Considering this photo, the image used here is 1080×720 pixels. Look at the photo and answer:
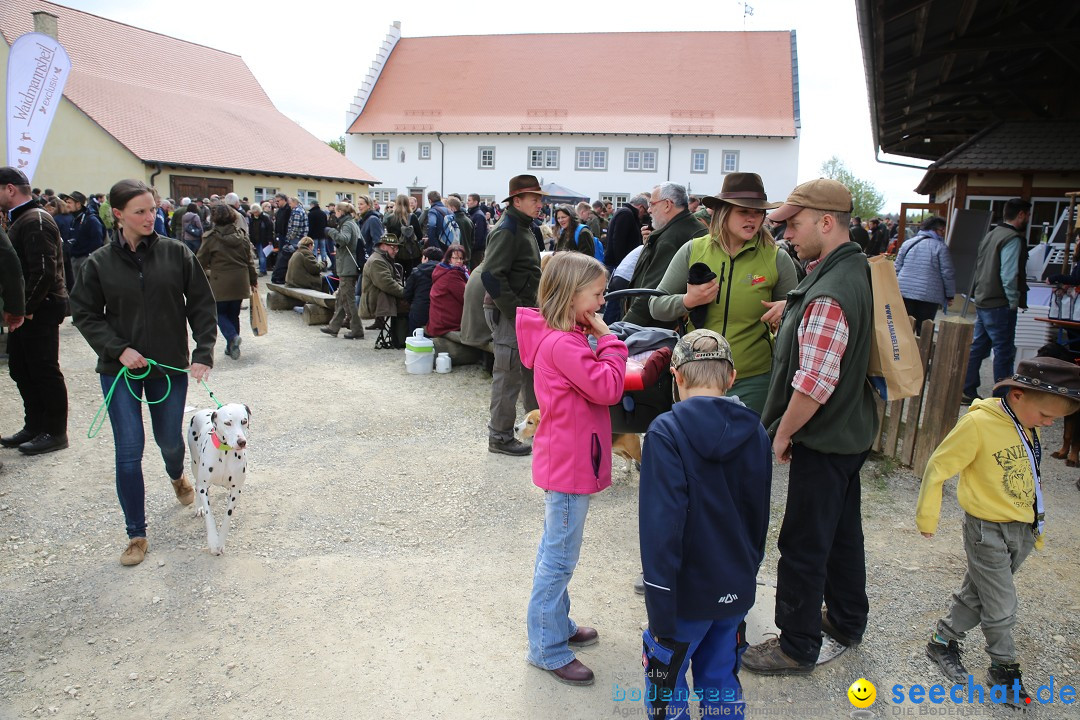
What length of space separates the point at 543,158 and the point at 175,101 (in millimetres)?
19036

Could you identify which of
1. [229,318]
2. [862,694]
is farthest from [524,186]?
[229,318]

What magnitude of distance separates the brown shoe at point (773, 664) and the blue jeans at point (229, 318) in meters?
7.62

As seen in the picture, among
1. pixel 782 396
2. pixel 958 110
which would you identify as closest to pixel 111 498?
pixel 782 396

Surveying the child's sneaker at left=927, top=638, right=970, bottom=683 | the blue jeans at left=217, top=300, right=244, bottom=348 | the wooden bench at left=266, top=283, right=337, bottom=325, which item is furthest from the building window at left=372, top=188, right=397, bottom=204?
the child's sneaker at left=927, top=638, right=970, bottom=683

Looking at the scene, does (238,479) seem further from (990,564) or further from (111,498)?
(990,564)

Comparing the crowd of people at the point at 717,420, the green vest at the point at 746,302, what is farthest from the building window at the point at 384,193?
the green vest at the point at 746,302

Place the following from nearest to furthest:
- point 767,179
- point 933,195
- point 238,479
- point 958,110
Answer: point 238,479 < point 958,110 < point 933,195 < point 767,179

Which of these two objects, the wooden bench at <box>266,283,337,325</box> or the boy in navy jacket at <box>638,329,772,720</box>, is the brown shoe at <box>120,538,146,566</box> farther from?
the wooden bench at <box>266,283,337,325</box>

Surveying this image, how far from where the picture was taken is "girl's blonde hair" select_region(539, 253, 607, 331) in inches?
108

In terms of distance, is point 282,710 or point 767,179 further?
point 767,179

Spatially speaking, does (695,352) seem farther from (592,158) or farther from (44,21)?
(592,158)

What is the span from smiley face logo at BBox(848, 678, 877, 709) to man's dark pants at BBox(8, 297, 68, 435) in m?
5.83

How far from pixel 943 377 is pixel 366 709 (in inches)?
182

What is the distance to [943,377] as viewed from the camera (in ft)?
17.3
